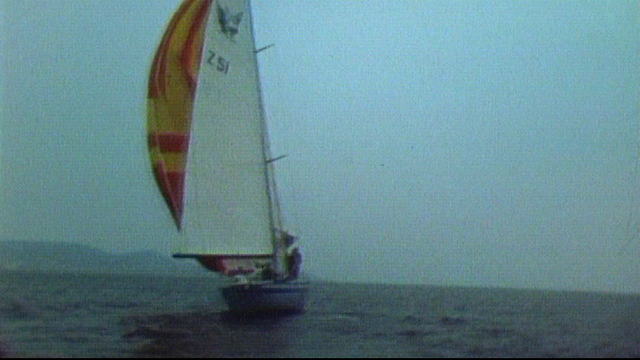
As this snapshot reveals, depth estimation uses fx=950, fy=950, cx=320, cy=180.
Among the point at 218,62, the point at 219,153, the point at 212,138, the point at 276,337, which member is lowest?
the point at 276,337

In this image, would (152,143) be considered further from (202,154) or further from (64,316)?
(64,316)

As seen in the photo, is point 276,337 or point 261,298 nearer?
point 276,337

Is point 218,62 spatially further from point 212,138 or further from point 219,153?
point 219,153

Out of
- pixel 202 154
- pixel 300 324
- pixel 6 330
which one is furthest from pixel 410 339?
pixel 6 330

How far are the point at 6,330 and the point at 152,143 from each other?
8.92m

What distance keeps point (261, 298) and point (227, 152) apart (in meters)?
5.58

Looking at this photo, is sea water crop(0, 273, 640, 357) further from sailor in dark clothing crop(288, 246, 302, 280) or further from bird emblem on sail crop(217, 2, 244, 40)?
bird emblem on sail crop(217, 2, 244, 40)

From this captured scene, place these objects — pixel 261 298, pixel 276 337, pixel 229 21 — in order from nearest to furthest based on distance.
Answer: pixel 276 337
pixel 261 298
pixel 229 21

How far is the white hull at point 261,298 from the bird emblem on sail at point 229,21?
9543 mm

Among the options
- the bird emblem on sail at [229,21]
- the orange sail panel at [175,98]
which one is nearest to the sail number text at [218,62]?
the orange sail panel at [175,98]

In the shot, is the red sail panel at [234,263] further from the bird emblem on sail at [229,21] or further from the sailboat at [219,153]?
the bird emblem on sail at [229,21]

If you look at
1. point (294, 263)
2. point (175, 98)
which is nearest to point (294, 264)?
point (294, 263)

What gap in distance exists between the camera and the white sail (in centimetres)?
3391

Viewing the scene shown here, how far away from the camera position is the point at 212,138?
34.6 metres
